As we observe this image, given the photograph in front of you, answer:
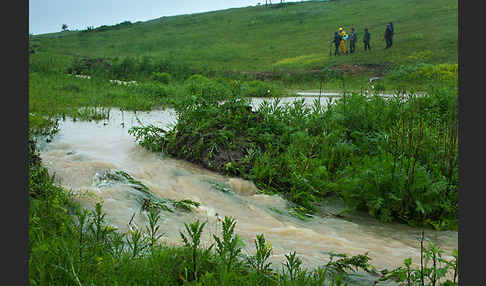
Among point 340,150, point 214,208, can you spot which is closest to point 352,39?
point 340,150

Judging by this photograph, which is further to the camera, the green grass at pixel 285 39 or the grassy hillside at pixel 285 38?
the grassy hillside at pixel 285 38

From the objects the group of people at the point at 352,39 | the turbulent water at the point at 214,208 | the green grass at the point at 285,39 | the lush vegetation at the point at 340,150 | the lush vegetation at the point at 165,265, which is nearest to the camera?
the lush vegetation at the point at 165,265

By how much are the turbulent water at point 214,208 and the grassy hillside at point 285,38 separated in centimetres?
2096

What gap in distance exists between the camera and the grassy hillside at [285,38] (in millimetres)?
28656

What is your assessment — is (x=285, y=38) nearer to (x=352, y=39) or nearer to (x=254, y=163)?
(x=352, y=39)

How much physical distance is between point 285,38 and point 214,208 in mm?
38066

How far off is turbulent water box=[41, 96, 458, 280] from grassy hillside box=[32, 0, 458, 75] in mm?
20963

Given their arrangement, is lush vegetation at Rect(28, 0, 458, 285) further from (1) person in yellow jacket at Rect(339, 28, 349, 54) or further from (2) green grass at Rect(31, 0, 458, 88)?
(1) person in yellow jacket at Rect(339, 28, 349, 54)

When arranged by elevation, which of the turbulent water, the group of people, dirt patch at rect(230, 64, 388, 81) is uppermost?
the group of people

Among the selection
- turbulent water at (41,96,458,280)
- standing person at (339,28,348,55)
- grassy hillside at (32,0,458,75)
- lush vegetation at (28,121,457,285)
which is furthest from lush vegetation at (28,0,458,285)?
standing person at (339,28,348,55)

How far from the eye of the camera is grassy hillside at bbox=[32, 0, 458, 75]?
28656 mm

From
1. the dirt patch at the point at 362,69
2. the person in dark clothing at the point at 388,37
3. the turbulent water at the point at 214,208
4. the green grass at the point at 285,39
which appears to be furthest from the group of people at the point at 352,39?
the turbulent water at the point at 214,208

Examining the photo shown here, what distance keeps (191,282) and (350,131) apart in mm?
5842

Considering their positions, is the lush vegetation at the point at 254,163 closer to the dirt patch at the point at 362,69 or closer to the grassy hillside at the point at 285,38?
the dirt patch at the point at 362,69
